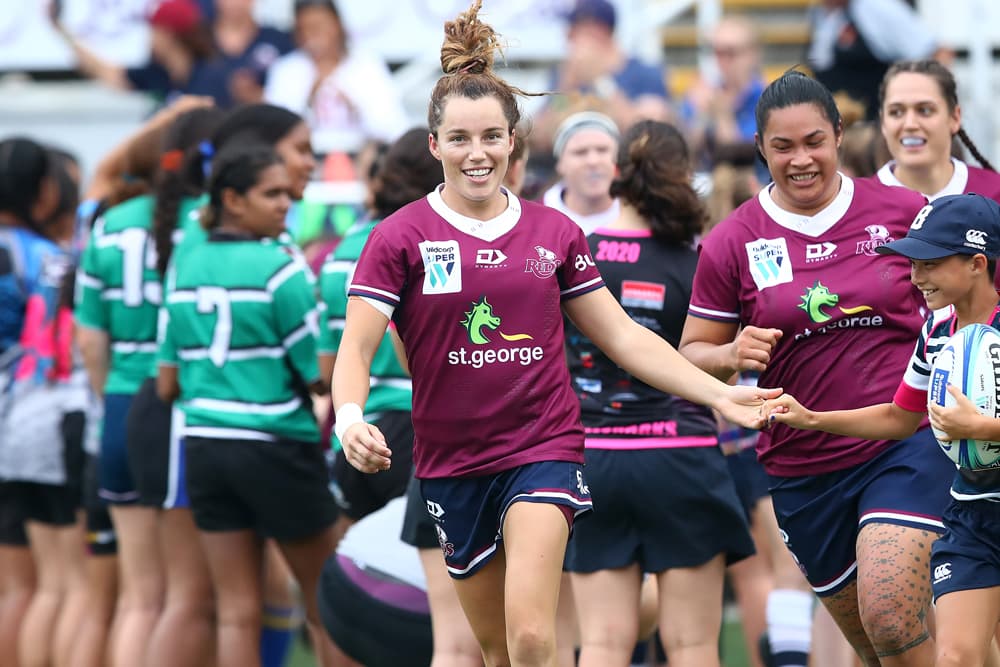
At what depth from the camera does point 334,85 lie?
1133cm

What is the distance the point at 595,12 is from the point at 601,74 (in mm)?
433

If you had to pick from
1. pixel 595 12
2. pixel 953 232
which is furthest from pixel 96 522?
pixel 595 12

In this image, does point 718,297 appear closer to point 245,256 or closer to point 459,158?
point 459,158

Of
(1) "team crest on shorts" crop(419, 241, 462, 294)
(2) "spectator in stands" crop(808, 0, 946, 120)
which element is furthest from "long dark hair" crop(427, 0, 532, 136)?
(2) "spectator in stands" crop(808, 0, 946, 120)

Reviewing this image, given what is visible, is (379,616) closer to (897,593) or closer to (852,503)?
(852,503)

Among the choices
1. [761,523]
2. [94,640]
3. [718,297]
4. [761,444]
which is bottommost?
[94,640]

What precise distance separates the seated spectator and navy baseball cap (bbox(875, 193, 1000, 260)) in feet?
23.3

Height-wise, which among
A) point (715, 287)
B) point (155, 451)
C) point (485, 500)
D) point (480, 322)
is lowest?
point (155, 451)

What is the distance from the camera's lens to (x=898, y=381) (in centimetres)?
532

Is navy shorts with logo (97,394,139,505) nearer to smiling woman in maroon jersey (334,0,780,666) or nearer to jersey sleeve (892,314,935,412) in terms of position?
smiling woman in maroon jersey (334,0,780,666)

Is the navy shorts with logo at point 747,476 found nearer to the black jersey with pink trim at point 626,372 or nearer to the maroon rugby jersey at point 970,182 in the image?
the black jersey with pink trim at point 626,372

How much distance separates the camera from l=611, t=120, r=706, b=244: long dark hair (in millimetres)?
6098

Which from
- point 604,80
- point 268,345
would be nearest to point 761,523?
point 268,345

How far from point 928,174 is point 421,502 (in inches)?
92.0
